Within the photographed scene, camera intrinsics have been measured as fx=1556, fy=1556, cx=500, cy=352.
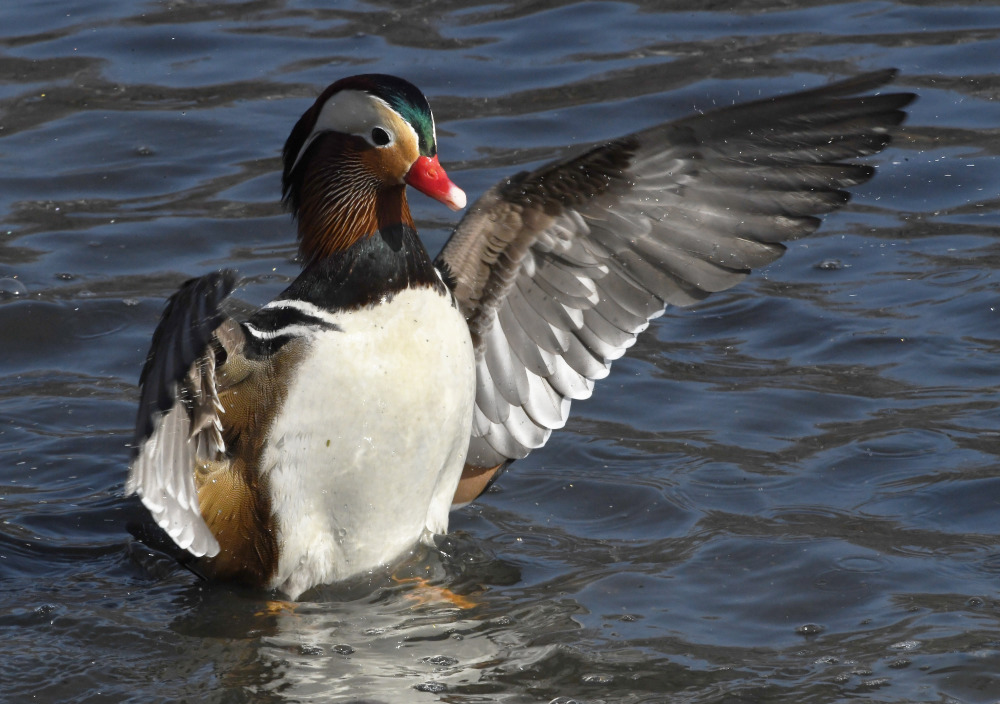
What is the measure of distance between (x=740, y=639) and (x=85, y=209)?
521 centimetres

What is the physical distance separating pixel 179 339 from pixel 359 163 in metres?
1.33

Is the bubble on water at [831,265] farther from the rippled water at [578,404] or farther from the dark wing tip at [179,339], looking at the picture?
the dark wing tip at [179,339]

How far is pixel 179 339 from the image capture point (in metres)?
4.65

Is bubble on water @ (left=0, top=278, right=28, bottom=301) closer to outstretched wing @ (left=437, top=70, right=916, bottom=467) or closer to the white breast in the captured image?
outstretched wing @ (left=437, top=70, right=916, bottom=467)

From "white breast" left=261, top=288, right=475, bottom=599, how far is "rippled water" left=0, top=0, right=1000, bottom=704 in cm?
28

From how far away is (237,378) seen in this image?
5.46m

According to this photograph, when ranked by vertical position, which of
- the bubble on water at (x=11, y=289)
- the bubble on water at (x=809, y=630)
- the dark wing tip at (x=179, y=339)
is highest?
the dark wing tip at (x=179, y=339)

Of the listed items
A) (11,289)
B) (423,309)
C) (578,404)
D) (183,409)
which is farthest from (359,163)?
(11,289)

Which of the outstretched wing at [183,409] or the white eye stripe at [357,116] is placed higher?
the white eye stripe at [357,116]

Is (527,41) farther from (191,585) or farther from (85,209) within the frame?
(191,585)

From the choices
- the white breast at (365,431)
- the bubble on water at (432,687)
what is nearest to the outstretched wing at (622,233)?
the white breast at (365,431)

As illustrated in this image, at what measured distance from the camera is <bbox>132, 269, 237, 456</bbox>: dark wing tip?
4.59 metres

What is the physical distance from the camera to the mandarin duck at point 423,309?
17.6 feet

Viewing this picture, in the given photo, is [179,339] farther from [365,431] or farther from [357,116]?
[357,116]
